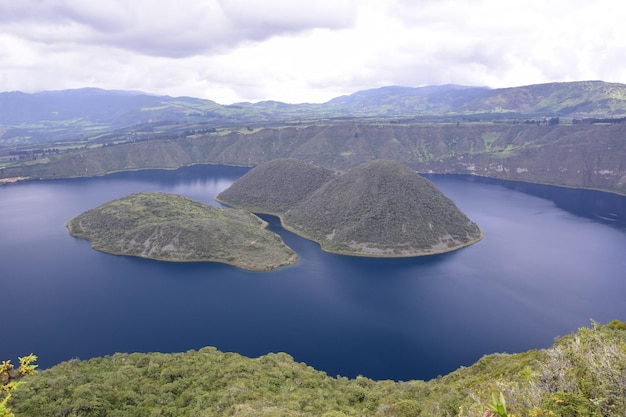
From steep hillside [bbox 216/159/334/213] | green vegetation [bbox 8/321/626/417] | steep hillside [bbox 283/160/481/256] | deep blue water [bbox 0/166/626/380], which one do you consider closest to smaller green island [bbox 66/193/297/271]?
deep blue water [bbox 0/166/626/380]

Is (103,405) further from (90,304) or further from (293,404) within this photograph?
(90,304)

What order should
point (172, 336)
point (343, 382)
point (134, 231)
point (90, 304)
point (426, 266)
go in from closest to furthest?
point (343, 382) → point (172, 336) → point (90, 304) → point (426, 266) → point (134, 231)

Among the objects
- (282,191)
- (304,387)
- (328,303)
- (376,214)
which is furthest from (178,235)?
(304,387)

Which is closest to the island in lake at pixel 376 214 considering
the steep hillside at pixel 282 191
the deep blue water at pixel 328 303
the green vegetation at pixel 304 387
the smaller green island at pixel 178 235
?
the steep hillside at pixel 282 191

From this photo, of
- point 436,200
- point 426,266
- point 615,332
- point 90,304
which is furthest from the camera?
point 436,200

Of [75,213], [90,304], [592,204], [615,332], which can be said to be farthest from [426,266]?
[75,213]

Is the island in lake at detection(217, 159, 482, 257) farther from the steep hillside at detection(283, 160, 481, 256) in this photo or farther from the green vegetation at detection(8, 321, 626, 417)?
the green vegetation at detection(8, 321, 626, 417)
